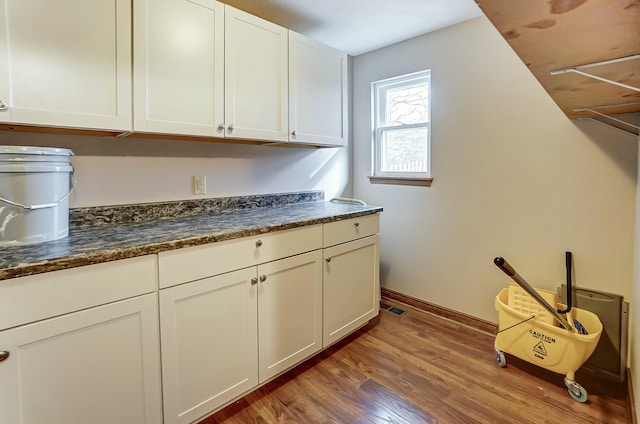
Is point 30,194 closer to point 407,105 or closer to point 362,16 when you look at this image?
point 362,16

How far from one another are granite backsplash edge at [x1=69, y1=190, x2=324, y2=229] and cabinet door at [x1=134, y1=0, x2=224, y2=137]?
1.56ft

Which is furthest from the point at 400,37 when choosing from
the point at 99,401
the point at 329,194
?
the point at 99,401

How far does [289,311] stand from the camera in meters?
1.83

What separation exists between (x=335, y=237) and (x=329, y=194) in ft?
3.16

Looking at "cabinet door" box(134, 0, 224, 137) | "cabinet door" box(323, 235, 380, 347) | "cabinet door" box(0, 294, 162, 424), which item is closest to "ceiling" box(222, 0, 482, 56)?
"cabinet door" box(134, 0, 224, 137)

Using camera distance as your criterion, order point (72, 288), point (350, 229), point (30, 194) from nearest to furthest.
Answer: point (72, 288), point (30, 194), point (350, 229)

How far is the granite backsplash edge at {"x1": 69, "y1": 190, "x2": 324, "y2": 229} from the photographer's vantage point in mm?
1666

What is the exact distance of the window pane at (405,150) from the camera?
2719 millimetres

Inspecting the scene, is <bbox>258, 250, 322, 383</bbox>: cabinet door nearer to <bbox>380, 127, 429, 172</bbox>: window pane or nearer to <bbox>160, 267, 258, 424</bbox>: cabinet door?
<bbox>160, 267, 258, 424</bbox>: cabinet door

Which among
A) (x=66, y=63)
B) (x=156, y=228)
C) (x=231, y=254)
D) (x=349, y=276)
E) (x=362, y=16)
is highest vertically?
(x=362, y=16)

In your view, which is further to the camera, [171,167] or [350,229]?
[350,229]

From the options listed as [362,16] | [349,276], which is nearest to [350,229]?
[349,276]

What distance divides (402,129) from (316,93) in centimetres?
90

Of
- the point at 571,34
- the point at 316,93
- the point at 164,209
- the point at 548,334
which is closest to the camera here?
the point at 571,34
